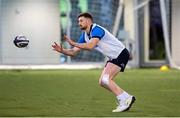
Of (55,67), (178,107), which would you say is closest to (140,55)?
(55,67)

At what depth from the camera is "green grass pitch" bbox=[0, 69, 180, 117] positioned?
1111 centimetres

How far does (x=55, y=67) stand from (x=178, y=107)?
17.5m

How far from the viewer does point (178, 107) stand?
11938 millimetres

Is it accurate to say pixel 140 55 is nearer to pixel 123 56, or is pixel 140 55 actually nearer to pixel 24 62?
pixel 24 62

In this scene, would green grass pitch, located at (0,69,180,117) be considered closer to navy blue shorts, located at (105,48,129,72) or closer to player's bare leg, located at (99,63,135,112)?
player's bare leg, located at (99,63,135,112)

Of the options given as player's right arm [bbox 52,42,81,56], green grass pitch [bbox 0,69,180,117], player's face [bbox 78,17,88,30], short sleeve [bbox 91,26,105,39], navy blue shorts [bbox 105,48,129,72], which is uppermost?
player's face [bbox 78,17,88,30]

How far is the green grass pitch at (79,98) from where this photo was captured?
1111 cm

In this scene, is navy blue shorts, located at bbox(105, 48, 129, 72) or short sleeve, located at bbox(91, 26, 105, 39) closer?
short sleeve, located at bbox(91, 26, 105, 39)

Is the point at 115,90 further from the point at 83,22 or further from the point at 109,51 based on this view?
the point at 83,22

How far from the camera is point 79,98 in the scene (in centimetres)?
1389

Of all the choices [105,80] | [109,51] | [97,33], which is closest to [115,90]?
[105,80]

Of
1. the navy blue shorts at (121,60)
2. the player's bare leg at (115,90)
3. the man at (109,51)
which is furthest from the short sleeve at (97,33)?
the player's bare leg at (115,90)

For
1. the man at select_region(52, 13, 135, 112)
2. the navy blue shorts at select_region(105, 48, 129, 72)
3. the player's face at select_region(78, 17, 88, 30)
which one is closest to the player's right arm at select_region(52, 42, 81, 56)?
the man at select_region(52, 13, 135, 112)

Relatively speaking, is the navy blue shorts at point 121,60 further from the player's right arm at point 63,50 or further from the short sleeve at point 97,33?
the player's right arm at point 63,50
